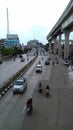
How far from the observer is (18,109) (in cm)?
2670

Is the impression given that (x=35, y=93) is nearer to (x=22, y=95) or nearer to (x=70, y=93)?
(x=22, y=95)

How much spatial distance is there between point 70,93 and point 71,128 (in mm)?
14702

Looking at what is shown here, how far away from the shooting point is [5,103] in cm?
2923

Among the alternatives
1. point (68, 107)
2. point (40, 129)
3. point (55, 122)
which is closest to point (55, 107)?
point (68, 107)

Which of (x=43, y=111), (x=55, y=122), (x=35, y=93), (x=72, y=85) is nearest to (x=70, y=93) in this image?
(x=35, y=93)

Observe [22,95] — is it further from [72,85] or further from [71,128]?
[71,128]

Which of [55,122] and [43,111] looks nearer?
[55,122]

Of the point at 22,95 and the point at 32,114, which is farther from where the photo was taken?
the point at 22,95

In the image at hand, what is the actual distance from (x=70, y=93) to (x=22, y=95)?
5855 millimetres

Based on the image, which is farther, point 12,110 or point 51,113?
point 12,110

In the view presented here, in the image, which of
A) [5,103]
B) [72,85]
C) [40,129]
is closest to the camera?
[40,129]

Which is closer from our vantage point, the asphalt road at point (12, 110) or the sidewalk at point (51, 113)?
the sidewalk at point (51, 113)

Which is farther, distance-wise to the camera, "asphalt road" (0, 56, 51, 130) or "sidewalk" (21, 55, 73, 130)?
"asphalt road" (0, 56, 51, 130)

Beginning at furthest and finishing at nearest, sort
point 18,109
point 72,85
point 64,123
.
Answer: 1. point 72,85
2. point 18,109
3. point 64,123
